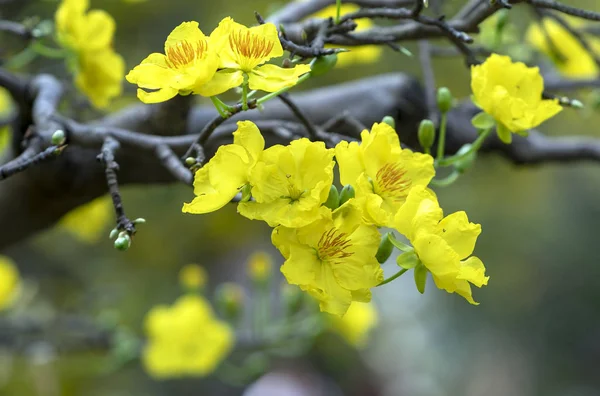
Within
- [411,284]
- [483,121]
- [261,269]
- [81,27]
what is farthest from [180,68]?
[411,284]

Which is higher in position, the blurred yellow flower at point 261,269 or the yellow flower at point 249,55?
the yellow flower at point 249,55

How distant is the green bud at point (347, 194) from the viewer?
0.35 m

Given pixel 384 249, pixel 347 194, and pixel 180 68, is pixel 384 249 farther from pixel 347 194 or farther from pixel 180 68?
pixel 180 68

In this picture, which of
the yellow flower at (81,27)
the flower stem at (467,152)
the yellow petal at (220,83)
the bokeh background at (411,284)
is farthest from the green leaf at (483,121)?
the bokeh background at (411,284)

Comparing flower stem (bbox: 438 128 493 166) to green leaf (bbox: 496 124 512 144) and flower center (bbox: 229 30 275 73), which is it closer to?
green leaf (bbox: 496 124 512 144)

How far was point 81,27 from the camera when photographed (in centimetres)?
68

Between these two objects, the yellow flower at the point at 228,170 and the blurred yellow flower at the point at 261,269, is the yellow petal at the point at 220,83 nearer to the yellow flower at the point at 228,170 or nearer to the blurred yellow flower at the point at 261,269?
the yellow flower at the point at 228,170

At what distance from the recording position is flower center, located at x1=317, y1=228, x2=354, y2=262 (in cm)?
34

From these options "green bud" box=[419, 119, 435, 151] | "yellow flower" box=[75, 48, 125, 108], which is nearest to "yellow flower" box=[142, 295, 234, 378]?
"yellow flower" box=[75, 48, 125, 108]

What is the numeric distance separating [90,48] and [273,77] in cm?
42

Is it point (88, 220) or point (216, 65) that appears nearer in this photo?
point (216, 65)

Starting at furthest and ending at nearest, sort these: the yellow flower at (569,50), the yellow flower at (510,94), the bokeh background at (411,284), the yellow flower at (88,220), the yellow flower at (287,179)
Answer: the bokeh background at (411,284) < the yellow flower at (88,220) < the yellow flower at (569,50) < the yellow flower at (510,94) < the yellow flower at (287,179)

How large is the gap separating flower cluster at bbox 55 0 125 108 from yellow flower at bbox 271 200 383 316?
452mm

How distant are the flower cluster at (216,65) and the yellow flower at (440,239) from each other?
0.10 meters
